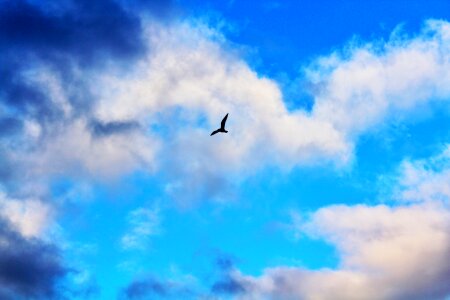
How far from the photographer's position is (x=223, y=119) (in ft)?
484
